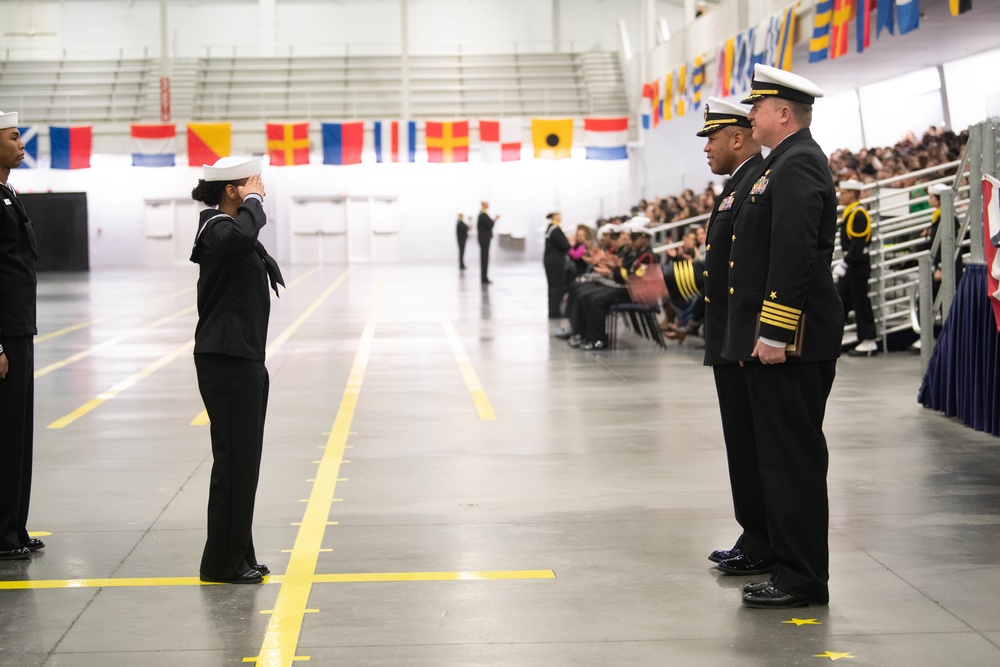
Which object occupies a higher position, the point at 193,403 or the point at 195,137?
the point at 195,137

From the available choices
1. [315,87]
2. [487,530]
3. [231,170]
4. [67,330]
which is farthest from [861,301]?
[315,87]

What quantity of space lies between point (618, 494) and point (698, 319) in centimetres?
918

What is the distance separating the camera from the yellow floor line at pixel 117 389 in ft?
33.7

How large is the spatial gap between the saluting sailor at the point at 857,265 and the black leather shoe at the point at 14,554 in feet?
34.9

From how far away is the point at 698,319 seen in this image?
52.9 feet

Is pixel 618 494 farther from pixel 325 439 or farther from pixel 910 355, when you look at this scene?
pixel 910 355

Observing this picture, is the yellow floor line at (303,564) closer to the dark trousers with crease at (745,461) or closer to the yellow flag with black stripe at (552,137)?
the dark trousers with crease at (745,461)

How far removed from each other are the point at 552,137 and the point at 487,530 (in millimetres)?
32923

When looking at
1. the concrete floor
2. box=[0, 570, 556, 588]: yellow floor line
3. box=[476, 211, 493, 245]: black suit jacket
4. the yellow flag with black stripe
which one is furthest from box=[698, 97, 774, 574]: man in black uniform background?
the yellow flag with black stripe

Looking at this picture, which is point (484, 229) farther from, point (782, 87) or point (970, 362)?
point (782, 87)

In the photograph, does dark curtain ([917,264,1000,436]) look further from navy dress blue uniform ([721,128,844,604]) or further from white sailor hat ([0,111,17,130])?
white sailor hat ([0,111,17,130])

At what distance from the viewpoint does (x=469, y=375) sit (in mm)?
13008

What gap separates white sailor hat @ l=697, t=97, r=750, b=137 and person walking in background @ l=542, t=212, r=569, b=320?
13.5m

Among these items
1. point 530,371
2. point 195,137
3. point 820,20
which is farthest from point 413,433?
point 195,137
